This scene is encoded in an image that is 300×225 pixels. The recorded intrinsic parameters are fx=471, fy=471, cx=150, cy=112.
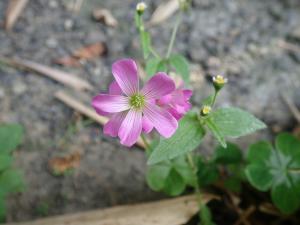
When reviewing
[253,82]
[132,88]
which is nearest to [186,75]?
[132,88]

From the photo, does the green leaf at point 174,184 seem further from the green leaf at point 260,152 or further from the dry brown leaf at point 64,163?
the dry brown leaf at point 64,163

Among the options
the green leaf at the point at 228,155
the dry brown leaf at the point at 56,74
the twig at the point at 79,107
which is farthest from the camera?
the dry brown leaf at the point at 56,74

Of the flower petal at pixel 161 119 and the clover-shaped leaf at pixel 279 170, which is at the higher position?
the flower petal at pixel 161 119

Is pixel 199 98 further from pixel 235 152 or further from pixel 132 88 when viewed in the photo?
pixel 132 88

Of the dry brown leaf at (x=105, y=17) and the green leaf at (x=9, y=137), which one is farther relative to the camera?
the dry brown leaf at (x=105, y=17)

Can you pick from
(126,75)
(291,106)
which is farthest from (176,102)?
(291,106)

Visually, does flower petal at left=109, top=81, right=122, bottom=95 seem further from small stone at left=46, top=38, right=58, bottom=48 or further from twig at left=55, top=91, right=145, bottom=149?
small stone at left=46, top=38, right=58, bottom=48

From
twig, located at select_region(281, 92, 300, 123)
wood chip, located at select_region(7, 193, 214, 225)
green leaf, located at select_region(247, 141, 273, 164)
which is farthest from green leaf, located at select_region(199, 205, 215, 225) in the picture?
twig, located at select_region(281, 92, 300, 123)

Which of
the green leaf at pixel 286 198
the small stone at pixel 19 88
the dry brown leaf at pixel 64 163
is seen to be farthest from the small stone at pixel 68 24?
the green leaf at pixel 286 198
